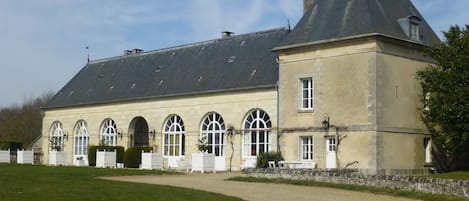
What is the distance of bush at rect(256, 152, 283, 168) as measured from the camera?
2380cm

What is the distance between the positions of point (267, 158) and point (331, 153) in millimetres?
2382

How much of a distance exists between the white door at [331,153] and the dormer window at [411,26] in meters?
4.72

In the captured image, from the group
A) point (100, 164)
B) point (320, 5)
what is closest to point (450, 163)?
point (320, 5)

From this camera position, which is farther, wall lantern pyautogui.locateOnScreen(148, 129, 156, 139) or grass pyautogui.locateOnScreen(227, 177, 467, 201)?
wall lantern pyautogui.locateOnScreen(148, 129, 156, 139)

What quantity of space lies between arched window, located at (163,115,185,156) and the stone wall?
35.3 ft

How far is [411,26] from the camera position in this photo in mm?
23891

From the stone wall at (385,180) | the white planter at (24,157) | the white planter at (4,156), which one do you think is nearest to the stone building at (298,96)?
the white planter at (24,157)

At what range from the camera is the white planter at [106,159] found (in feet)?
95.8

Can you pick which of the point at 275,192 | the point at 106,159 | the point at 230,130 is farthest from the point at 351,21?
the point at 106,159

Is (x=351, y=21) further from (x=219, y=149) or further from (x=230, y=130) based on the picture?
(x=219, y=149)

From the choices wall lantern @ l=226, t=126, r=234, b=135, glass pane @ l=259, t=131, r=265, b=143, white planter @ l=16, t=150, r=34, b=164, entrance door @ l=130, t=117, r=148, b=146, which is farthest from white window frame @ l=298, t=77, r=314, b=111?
white planter @ l=16, t=150, r=34, b=164

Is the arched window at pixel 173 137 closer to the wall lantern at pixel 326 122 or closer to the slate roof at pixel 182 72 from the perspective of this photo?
the slate roof at pixel 182 72

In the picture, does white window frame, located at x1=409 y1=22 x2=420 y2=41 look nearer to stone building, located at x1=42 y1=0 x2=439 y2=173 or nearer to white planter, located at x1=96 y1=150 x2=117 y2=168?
stone building, located at x1=42 y1=0 x2=439 y2=173

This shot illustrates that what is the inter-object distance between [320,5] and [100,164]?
12.0 m
